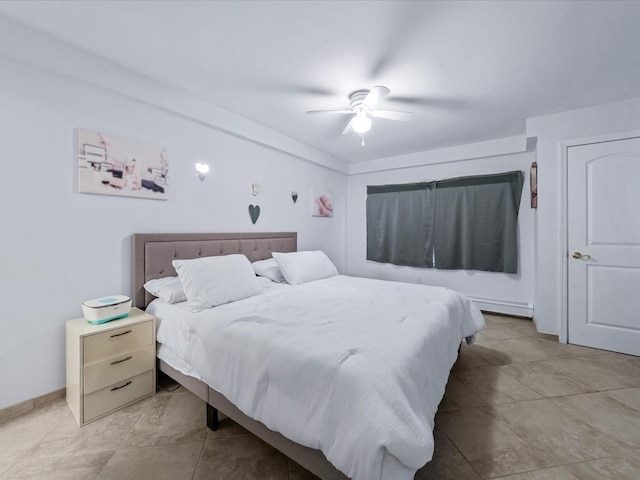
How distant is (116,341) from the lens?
1.77m

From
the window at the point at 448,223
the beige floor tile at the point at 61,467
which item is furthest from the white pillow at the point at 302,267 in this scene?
the beige floor tile at the point at 61,467

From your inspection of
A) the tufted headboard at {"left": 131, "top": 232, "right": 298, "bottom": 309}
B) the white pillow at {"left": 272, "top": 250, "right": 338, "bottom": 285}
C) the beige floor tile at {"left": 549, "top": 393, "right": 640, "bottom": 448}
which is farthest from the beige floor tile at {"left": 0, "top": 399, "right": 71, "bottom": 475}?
the beige floor tile at {"left": 549, "top": 393, "right": 640, "bottom": 448}

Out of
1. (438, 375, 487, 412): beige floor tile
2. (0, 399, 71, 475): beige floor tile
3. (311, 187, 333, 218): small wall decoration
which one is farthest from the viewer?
(311, 187, 333, 218): small wall decoration

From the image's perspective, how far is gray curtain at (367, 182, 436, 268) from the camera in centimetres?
423

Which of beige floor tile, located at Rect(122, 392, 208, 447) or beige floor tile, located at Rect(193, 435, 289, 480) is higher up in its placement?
beige floor tile, located at Rect(122, 392, 208, 447)

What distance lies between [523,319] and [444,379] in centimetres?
285

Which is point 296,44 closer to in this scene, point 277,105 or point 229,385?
point 277,105

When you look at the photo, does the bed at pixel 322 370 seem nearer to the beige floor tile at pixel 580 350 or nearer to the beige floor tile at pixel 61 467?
the beige floor tile at pixel 61 467

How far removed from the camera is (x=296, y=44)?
1784mm

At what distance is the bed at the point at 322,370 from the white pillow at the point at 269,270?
636 millimetres

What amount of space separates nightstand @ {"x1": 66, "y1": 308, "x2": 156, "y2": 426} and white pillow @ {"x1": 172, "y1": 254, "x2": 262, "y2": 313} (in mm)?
355

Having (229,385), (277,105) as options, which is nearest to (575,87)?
(277,105)

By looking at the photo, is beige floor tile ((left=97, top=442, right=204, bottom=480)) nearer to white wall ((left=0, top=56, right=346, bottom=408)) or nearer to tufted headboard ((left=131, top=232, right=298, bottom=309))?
white wall ((left=0, top=56, right=346, bottom=408))

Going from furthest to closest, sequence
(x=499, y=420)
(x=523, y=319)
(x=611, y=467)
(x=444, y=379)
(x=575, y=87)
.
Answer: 1. (x=523, y=319)
2. (x=575, y=87)
3. (x=499, y=420)
4. (x=444, y=379)
5. (x=611, y=467)
